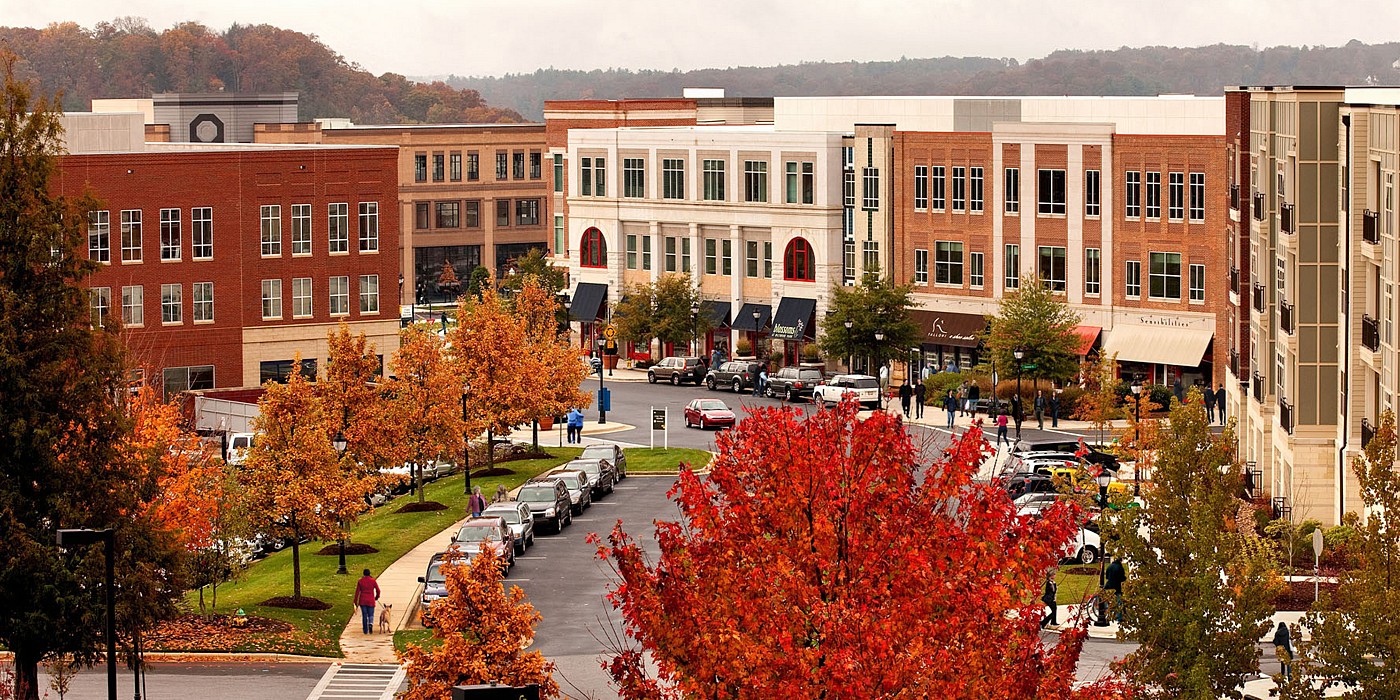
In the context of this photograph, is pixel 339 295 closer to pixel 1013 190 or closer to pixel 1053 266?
pixel 1013 190

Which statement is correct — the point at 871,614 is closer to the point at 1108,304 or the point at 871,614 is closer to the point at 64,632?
the point at 64,632

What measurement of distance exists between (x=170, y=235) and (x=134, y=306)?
127 inches

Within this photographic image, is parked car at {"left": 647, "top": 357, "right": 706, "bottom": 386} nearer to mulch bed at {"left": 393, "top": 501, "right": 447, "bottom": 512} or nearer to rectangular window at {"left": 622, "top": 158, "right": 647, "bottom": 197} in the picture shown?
rectangular window at {"left": 622, "top": 158, "right": 647, "bottom": 197}

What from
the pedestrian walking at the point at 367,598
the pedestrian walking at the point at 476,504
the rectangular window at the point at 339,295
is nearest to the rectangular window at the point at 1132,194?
the rectangular window at the point at 339,295

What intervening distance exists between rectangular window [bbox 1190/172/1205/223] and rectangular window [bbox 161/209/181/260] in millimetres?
39496

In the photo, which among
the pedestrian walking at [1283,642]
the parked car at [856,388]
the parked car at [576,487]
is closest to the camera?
the pedestrian walking at [1283,642]

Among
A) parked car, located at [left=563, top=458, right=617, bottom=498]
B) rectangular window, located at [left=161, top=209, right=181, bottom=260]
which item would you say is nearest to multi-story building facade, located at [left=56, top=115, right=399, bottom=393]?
rectangular window, located at [left=161, top=209, right=181, bottom=260]

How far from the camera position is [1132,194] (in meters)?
84.4

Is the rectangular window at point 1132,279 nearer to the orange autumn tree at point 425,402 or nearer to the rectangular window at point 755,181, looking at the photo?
the rectangular window at point 755,181

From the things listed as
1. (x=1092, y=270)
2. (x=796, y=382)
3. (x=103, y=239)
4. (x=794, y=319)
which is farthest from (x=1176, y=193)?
(x=103, y=239)

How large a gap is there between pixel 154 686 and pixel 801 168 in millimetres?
59577

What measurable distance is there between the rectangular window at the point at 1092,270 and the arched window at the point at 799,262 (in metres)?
14.0

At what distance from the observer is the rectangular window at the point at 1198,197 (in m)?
81.8

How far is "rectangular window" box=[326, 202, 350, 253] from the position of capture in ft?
282
